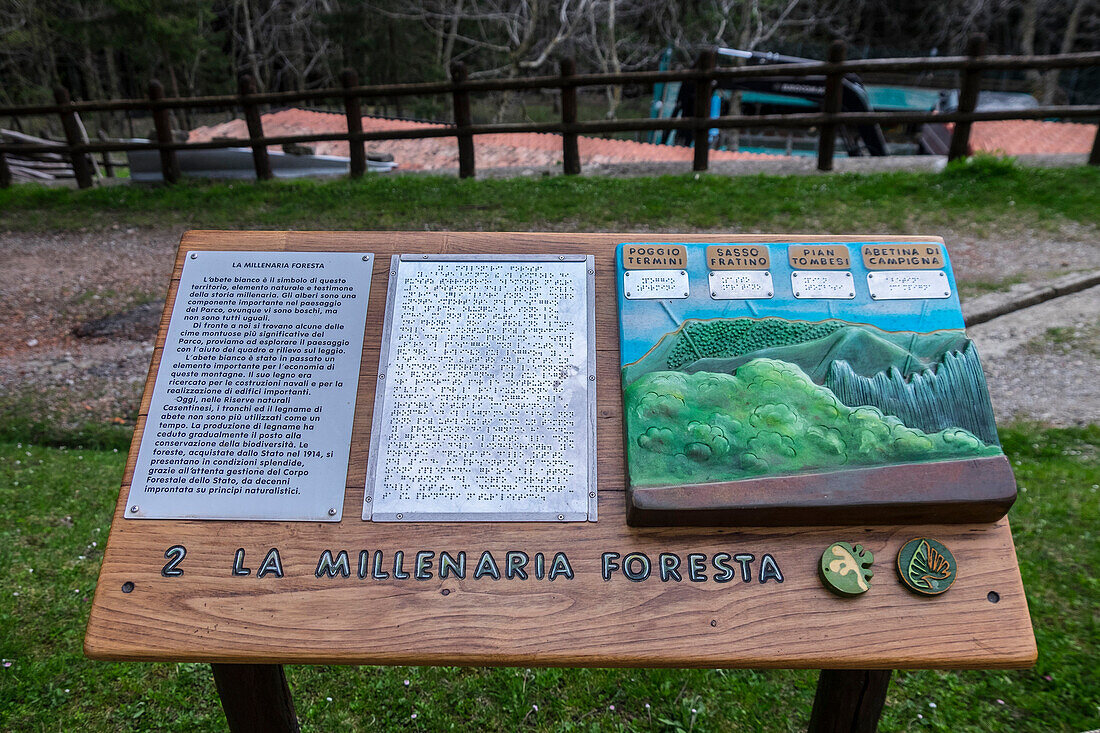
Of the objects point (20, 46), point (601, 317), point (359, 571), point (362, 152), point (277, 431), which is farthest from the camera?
point (20, 46)

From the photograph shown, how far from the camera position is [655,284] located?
2.02m

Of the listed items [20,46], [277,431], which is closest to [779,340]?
[277,431]

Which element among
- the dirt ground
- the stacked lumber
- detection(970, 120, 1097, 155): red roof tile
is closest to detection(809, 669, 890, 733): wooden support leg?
the dirt ground

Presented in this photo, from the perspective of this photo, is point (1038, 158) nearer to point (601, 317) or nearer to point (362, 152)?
point (362, 152)

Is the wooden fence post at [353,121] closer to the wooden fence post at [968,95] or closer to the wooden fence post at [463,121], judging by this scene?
the wooden fence post at [463,121]

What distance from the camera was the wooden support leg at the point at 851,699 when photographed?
192 centimetres

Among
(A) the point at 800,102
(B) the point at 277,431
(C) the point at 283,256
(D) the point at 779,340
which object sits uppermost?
(C) the point at 283,256

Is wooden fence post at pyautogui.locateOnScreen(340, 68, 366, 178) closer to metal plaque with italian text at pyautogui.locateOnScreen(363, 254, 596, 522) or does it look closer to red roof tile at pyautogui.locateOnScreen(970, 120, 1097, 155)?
metal plaque with italian text at pyautogui.locateOnScreen(363, 254, 596, 522)

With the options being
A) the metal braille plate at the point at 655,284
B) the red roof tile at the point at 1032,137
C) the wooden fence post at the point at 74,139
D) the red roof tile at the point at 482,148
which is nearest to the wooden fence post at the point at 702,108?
the red roof tile at the point at 482,148

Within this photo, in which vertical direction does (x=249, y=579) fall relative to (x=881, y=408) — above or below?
below

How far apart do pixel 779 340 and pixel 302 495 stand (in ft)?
4.30

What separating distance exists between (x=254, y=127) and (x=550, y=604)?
838 centimetres

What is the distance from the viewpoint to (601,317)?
6.61ft

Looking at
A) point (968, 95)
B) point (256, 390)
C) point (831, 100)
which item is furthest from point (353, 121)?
point (256, 390)
